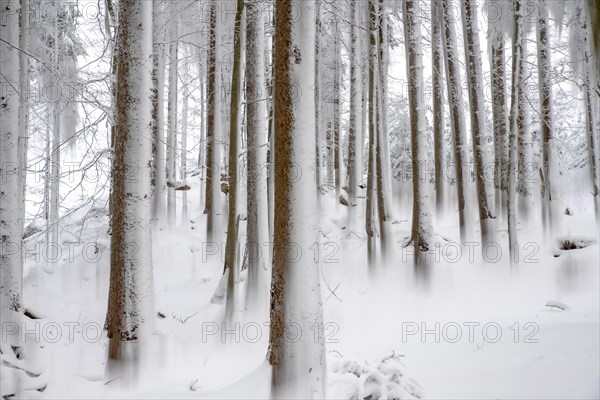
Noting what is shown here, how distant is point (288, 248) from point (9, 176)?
A: 17.1 feet

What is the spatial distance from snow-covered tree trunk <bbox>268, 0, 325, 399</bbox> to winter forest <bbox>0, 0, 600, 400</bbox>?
0.06 ft

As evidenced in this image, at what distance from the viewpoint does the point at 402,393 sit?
4.23 metres

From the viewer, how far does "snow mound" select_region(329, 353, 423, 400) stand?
4242mm

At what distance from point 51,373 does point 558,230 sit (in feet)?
34.2

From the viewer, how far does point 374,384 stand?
170 inches

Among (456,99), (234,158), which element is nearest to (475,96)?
(456,99)

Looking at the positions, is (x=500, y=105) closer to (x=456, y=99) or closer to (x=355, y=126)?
(x=456, y=99)

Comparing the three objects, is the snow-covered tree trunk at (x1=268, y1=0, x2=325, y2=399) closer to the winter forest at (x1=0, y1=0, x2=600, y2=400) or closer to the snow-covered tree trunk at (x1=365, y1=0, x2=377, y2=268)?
the winter forest at (x1=0, y1=0, x2=600, y2=400)

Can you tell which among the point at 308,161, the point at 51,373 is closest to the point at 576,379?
the point at 308,161

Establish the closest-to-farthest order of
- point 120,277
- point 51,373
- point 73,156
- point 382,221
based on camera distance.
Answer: point 51,373 → point 120,277 → point 382,221 → point 73,156

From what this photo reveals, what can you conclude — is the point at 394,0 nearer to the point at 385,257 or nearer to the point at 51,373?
the point at 385,257

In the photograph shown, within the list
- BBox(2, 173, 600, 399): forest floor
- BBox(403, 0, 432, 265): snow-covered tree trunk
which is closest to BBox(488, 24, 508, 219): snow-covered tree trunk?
BBox(2, 173, 600, 399): forest floor

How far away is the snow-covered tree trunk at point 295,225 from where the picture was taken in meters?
4.49

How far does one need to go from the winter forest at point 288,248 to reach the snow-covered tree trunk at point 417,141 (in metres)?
0.05
